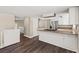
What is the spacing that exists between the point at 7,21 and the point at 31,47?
0.58 meters

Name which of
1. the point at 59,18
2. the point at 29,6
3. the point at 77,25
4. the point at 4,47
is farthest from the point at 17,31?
the point at 77,25

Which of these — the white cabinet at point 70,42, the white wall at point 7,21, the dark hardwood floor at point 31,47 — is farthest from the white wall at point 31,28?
the white cabinet at point 70,42

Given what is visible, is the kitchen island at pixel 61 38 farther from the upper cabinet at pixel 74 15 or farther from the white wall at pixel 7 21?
the white wall at pixel 7 21

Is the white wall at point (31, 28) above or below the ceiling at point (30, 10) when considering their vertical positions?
below

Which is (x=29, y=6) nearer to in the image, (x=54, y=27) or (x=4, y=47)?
(x=54, y=27)

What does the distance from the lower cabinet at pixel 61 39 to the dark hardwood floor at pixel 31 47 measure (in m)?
0.08

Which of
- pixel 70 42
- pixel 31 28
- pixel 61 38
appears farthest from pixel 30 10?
pixel 70 42

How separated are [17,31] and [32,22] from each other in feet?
0.98

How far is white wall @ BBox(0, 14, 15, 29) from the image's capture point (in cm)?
136

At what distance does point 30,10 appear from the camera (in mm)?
1409

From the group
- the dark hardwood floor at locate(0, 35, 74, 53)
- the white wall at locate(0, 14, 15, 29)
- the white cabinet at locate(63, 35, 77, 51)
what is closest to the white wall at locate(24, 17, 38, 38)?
the dark hardwood floor at locate(0, 35, 74, 53)

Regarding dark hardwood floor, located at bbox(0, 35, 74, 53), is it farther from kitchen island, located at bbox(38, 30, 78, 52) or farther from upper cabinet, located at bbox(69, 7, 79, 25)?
upper cabinet, located at bbox(69, 7, 79, 25)

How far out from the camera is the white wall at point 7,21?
1362 millimetres

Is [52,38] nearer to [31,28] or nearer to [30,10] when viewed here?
[31,28]
